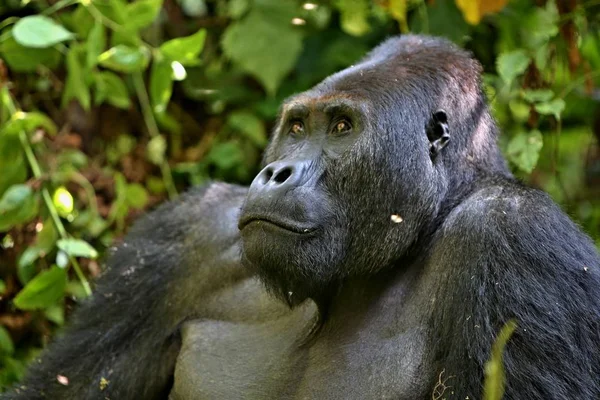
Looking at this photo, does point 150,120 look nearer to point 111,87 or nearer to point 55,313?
point 111,87

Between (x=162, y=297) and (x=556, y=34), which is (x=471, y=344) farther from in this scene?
(x=556, y=34)

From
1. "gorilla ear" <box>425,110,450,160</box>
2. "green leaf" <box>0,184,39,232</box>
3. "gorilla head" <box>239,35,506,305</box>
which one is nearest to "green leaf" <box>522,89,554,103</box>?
"gorilla head" <box>239,35,506,305</box>

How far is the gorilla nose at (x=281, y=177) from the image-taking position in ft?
10.5

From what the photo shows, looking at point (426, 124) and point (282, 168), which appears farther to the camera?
point (426, 124)

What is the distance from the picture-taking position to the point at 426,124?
3.51 meters

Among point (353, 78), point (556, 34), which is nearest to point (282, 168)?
point (353, 78)

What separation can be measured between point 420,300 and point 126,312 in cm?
126

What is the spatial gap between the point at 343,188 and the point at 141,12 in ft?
4.83

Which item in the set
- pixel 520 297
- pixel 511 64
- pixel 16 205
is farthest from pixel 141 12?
pixel 520 297

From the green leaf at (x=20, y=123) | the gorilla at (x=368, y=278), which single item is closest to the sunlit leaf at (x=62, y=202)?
the green leaf at (x=20, y=123)

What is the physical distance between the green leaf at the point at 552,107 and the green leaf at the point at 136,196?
1.91 m

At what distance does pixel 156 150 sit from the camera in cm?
530

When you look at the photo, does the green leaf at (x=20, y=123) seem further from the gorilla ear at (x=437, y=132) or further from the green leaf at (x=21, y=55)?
the gorilla ear at (x=437, y=132)

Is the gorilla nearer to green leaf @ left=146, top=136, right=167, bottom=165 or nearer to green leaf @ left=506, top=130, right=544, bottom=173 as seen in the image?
green leaf @ left=506, top=130, right=544, bottom=173
